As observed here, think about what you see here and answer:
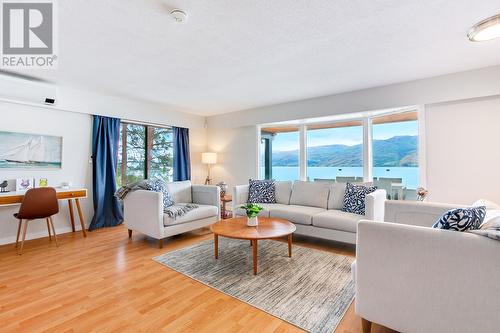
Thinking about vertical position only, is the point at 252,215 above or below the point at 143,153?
below

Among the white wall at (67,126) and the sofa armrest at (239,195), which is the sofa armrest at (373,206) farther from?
the white wall at (67,126)

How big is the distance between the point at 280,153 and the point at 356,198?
2.33 metres

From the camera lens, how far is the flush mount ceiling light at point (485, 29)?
203 centimetres

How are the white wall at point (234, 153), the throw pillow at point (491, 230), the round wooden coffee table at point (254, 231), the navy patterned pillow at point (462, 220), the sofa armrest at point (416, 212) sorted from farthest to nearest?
1. the white wall at point (234, 153)
2. the round wooden coffee table at point (254, 231)
3. the sofa armrest at point (416, 212)
4. the navy patterned pillow at point (462, 220)
5. the throw pillow at point (491, 230)

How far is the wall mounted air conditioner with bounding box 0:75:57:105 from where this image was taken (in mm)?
3254

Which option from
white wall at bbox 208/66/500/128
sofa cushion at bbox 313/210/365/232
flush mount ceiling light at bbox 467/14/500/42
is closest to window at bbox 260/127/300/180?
white wall at bbox 208/66/500/128

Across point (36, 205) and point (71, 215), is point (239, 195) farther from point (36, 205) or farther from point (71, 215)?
point (36, 205)

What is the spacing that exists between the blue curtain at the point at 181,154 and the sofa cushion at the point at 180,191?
4.06 feet

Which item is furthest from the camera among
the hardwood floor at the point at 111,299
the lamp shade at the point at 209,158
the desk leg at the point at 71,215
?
the lamp shade at the point at 209,158

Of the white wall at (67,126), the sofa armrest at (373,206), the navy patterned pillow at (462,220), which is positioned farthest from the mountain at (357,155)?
the white wall at (67,126)

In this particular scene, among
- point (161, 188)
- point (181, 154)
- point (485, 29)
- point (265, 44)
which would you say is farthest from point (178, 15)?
point (181, 154)

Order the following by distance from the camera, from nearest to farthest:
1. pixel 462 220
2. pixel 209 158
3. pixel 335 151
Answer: pixel 462 220
pixel 335 151
pixel 209 158

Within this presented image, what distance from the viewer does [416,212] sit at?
2.29 meters

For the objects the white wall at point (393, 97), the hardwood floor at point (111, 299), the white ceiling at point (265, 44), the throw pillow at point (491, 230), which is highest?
the white ceiling at point (265, 44)
